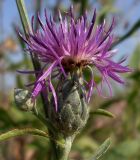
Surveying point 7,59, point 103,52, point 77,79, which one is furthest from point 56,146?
point 7,59

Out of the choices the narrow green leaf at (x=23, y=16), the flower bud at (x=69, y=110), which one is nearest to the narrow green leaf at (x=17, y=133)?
the flower bud at (x=69, y=110)

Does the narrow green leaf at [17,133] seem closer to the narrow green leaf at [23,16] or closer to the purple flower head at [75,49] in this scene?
the purple flower head at [75,49]

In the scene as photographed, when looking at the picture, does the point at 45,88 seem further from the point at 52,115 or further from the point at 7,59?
the point at 7,59

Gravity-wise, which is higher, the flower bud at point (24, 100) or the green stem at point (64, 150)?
the flower bud at point (24, 100)

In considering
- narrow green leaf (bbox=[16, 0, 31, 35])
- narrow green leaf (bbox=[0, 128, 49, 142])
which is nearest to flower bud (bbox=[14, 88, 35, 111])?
narrow green leaf (bbox=[0, 128, 49, 142])

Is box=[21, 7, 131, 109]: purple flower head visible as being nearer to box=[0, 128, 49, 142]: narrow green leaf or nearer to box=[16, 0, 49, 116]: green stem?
box=[16, 0, 49, 116]: green stem

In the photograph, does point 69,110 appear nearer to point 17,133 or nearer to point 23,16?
point 17,133

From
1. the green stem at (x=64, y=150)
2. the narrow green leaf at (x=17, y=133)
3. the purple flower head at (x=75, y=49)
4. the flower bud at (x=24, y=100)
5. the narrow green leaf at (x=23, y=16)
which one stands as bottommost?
the green stem at (x=64, y=150)
